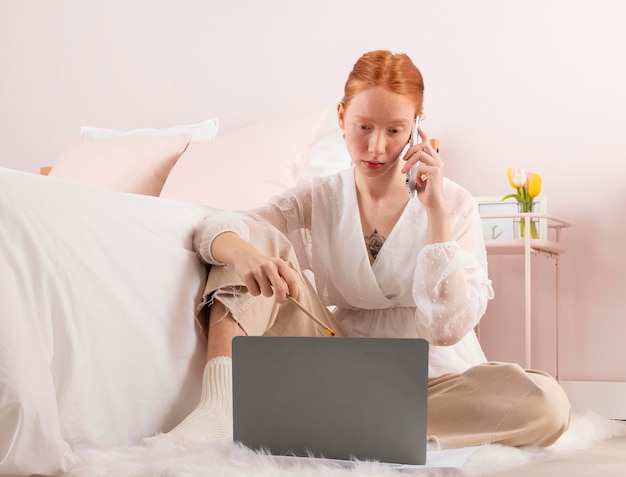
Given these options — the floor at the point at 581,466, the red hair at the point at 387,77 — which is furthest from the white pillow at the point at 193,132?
the floor at the point at 581,466

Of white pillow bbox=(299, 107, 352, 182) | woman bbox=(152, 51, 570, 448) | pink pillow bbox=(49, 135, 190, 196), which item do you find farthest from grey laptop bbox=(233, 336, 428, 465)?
pink pillow bbox=(49, 135, 190, 196)

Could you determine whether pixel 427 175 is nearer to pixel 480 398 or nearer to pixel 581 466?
pixel 480 398

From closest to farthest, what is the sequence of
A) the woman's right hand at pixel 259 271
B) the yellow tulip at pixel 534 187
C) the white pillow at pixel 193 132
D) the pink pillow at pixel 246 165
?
the woman's right hand at pixel 259 271, the pink pillow at pixel 246 165, the yellow tulip at pixel 534 187, the white pillow at pixel 193 132

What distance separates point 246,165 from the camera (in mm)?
2367

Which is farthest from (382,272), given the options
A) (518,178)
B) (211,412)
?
(518,178)

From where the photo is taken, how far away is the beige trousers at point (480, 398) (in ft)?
A: 4.72

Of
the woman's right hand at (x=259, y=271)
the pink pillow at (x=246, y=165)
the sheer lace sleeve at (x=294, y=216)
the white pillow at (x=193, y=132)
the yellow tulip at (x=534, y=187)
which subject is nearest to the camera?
the woman's right hand at (x=259, y=271)

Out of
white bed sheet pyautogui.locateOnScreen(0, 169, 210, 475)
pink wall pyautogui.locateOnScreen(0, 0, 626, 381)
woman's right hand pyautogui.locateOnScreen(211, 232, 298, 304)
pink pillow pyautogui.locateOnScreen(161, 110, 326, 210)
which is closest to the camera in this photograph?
white bed sheet pyautogui.locateOnScreen(0, 169, 210, 475)

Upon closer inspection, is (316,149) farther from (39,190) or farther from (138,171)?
(39,190)

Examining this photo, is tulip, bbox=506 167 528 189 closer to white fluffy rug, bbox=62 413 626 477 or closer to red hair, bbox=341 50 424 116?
red hair, bbox=341 50 424 116

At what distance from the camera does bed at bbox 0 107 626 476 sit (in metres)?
1.08

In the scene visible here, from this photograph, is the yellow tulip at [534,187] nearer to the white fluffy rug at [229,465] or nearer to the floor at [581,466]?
the floor at [581,466]

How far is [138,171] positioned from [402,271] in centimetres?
117

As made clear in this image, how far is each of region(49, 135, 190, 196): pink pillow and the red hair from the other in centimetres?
102
